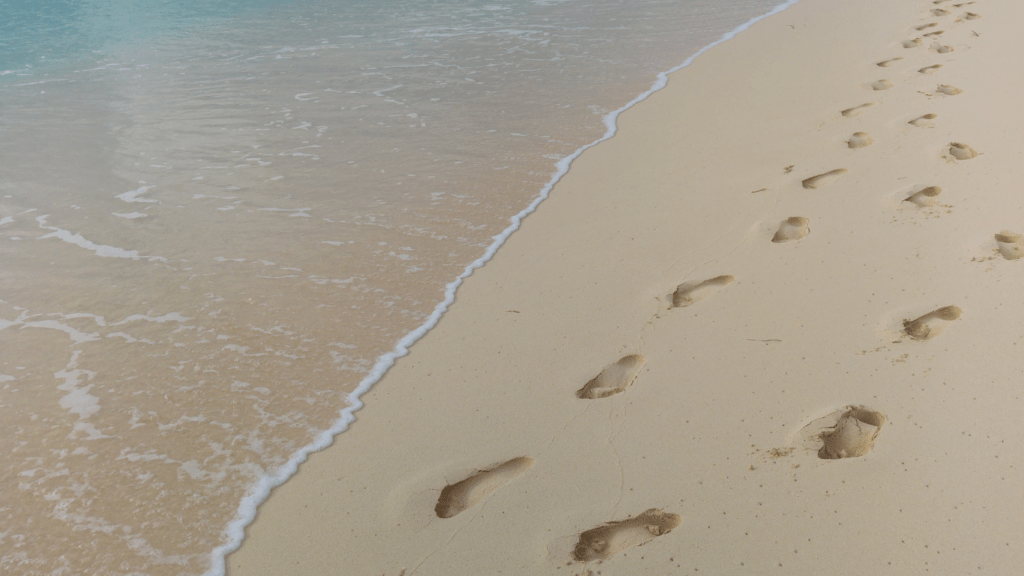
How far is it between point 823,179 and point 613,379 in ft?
6.42

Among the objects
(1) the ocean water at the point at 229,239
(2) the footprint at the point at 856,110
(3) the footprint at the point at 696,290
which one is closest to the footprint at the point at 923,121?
(2) the footprint at the point at 856,110

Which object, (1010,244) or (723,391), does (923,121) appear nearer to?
(1010,244)

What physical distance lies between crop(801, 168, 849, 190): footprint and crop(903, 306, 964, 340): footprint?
1274 millimetres

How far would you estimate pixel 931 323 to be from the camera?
245 centimetres

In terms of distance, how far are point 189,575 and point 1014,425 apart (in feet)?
7.99

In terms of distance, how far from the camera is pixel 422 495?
2.15 m

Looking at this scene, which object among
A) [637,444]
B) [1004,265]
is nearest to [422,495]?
[637,444]

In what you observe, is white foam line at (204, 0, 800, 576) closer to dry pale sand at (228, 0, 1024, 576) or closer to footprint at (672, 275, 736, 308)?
dry pale sand at (228, 0, 1024, 576)

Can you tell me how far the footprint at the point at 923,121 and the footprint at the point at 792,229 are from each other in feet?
4.81

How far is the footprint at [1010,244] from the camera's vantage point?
2709 millimetres

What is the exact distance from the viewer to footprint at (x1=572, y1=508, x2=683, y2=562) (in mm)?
1863

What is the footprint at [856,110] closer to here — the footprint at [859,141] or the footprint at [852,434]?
the footprint at [859,141]

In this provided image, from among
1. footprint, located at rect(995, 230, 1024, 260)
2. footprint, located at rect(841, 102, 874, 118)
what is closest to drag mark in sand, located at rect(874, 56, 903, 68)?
footprint, located at rect(841, 102, 874, 118)

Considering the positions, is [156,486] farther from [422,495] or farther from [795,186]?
[795,186]
